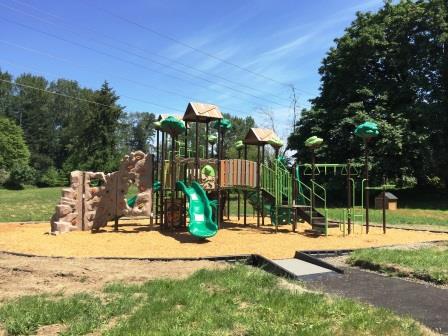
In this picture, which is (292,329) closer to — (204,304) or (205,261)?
(204,304)

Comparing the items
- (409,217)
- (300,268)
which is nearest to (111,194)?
(300,268)

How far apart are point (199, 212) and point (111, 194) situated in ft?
10.8

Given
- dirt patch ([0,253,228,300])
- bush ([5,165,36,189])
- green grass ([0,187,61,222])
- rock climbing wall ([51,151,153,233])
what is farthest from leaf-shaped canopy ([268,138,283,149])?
A: bush ([5,165,36,189])

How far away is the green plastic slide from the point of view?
1173cm

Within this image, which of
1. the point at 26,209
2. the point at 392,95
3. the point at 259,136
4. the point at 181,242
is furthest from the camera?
the point at 392,95

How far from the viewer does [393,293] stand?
649cm

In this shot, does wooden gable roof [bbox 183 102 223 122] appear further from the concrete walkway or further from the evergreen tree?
the evergreen tree

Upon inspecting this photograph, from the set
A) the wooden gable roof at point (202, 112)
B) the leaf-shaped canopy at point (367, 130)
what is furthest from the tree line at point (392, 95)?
the wooden gable roof at point (202, 112)

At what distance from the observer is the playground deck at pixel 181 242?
1024 centimetres

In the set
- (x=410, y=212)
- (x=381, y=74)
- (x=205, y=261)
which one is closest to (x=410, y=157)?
(x=410, y=212)

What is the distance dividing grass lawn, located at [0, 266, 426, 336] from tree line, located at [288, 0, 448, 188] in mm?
22939

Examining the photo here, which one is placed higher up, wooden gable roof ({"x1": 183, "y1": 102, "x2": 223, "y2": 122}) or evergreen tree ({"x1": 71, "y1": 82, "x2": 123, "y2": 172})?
evergreen tree ({"x1": 71, "y1": 82, "x2": 123, "y2": 172})

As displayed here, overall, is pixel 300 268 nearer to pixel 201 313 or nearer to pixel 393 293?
pixel 393 293

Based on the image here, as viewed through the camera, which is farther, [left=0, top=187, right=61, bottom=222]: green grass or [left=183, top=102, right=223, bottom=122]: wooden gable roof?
[left=0, top=187, right=61, bottom=222]: green grass
